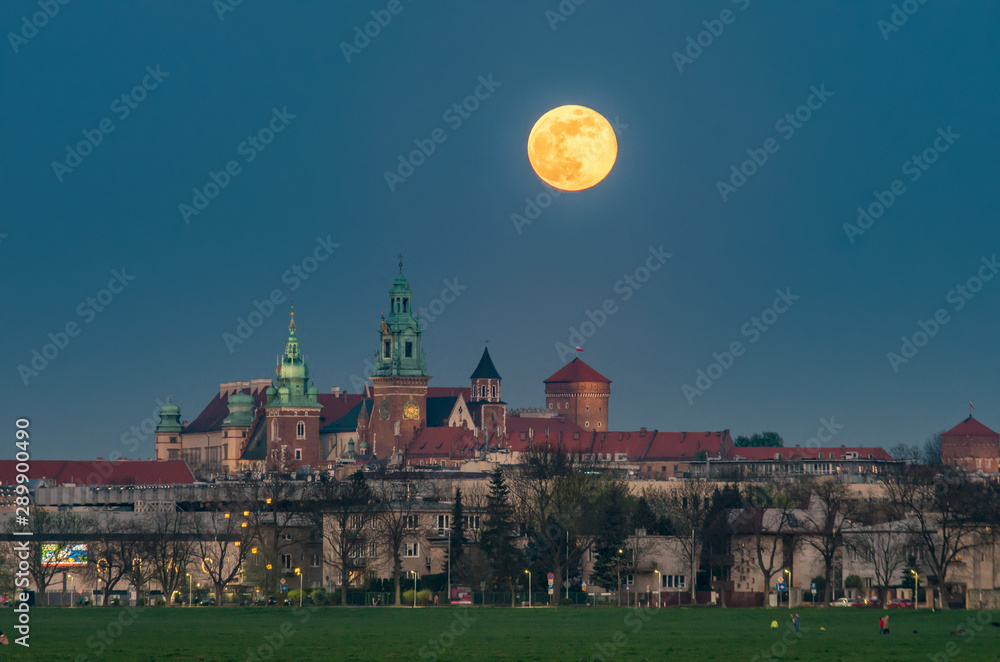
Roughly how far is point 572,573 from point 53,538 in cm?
3366

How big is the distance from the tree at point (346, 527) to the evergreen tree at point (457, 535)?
5.23 meters

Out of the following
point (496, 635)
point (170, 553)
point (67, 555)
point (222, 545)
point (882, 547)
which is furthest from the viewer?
point (67, 555)

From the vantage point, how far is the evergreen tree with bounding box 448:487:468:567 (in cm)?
11331

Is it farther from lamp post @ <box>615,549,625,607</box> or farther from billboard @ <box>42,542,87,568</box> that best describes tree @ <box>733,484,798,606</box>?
billboard @ <box>42,542,87,568</box>

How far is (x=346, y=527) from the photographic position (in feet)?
370

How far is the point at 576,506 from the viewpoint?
4683 inches

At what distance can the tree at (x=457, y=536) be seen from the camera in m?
113

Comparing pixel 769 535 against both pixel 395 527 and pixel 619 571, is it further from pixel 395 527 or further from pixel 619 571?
pixel 395 527

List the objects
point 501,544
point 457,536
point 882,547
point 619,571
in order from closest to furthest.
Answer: point 882,547, point 619,571, point 501,544, point 457,536

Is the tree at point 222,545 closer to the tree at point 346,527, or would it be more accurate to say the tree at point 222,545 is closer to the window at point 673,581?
the tree at point 346,527

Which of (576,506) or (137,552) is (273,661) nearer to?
(137,552)

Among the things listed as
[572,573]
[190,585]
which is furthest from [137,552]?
[572,573]

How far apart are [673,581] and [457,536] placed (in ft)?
46.5

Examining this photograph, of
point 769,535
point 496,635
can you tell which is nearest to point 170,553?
point 769,535
